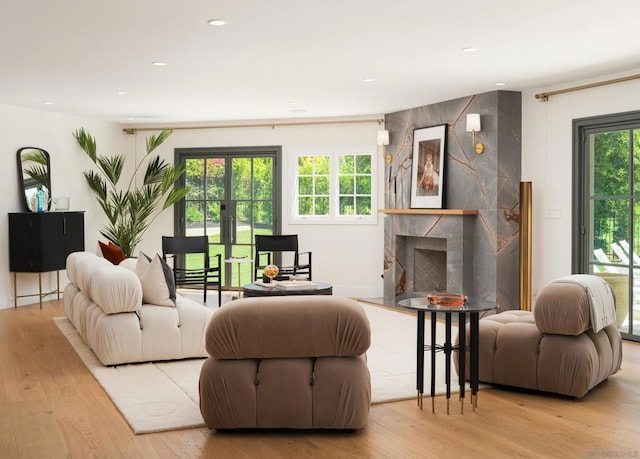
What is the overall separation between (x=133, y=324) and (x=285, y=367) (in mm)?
2070

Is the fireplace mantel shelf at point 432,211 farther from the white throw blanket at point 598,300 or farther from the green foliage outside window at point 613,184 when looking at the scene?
the white throw blanket at point 598,300

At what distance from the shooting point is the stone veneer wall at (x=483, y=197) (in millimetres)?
7469

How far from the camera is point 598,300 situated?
14.9ft

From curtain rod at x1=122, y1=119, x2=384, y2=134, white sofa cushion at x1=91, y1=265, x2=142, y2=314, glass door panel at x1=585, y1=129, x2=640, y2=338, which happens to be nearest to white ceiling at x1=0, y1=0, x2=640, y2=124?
glass door panel at x1=585, y1=129, x2=640, y2=338

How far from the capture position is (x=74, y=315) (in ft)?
21.8

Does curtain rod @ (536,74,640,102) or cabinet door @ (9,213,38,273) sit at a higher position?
curtain rod @ (536,74,640,102)

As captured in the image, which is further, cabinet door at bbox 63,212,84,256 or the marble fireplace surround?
cabinet door at bbox 63,212,84,256

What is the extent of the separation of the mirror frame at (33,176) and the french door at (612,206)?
240 inches

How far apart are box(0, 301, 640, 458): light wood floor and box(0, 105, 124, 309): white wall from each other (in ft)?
13.2

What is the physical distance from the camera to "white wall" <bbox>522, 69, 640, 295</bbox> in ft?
22.8

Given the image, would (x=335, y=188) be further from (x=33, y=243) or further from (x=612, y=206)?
(x=612, y=206)

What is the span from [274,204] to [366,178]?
1.34 metres

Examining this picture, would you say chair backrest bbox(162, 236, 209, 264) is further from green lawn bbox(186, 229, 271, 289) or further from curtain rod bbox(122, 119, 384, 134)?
curtain rod bbox(122, 119, 384, 134)

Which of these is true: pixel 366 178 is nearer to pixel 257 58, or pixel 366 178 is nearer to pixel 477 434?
pixel 257 58
